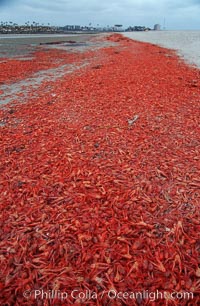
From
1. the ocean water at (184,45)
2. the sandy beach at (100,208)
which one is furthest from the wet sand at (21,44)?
the sandy beach at (100,208)

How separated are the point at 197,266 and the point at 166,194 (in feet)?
4.39

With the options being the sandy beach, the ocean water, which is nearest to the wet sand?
the ocean water

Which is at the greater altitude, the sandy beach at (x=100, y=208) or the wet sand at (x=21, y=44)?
the wet sand at (x=21, y=44)

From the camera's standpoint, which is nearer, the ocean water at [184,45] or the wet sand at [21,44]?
the ocean water at [184,45]

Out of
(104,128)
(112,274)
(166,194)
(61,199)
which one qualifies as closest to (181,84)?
(104,128)

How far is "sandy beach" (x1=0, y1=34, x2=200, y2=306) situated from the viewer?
2.52m

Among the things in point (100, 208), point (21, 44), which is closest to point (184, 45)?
point (21, 44)

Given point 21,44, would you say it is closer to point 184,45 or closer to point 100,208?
point 184,45

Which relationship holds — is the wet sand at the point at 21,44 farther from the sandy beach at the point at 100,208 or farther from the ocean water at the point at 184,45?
the sandy beach at the point at 100,208

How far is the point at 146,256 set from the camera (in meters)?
2.80

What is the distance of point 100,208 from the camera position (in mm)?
3547

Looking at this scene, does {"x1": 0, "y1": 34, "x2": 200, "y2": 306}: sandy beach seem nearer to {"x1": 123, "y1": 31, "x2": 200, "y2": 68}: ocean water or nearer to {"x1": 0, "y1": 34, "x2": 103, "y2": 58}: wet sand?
{"x1": 123, "y1": 31, "x2": 200, "y2": 68}: ocean water

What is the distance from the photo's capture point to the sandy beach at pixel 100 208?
252cm

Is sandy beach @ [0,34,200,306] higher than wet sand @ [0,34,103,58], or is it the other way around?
wet sand @ [0,34,103,58]
